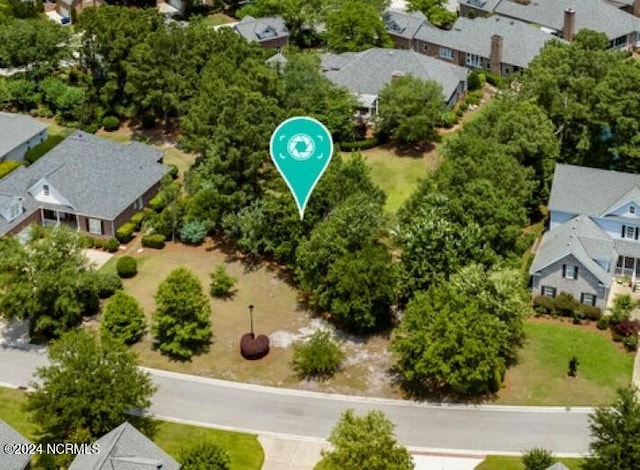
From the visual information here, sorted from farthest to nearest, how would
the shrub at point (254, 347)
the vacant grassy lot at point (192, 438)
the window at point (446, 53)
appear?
the window at point (446, 53) → the shrub at point (254, 347) → the vacant grassy lot at point (192, 438)

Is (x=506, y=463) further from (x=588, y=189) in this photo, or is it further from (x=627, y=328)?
(x=588, y=189)

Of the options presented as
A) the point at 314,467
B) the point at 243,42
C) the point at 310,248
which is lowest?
the point at 314,467

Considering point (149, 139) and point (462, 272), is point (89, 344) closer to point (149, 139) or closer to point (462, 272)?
point (462, 272)

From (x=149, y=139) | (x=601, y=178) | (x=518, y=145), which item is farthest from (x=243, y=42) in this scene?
(x=601, y=178)

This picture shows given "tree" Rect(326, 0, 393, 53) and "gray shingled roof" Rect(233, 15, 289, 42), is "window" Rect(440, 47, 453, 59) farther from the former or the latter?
"gray shingled roof" Rect(233, 15, 289, 42)

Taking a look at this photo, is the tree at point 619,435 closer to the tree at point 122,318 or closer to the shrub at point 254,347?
the shrub at point 254,347

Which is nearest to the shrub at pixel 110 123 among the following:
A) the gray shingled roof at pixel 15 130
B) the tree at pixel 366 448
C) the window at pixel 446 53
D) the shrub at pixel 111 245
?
the gray shingled roof at pixel 15 130
